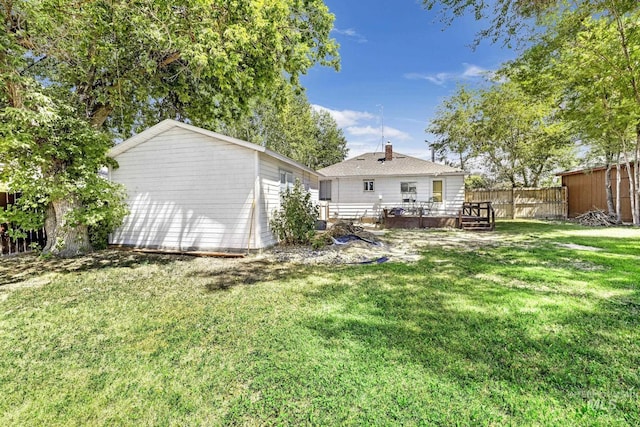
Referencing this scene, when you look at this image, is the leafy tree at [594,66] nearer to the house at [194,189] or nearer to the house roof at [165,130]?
the house roof at [165,130]

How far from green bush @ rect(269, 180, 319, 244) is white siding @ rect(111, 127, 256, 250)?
1.22 m

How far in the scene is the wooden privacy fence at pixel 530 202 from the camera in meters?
16.5

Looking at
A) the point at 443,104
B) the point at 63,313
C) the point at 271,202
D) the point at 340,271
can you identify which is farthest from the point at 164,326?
the point at 443,104

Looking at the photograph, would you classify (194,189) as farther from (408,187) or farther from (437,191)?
(437,191)

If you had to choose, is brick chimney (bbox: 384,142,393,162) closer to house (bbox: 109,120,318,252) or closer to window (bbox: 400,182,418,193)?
window (bbox: 400,182,418,193)

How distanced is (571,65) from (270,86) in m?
9.05

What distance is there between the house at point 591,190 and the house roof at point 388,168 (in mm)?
7271

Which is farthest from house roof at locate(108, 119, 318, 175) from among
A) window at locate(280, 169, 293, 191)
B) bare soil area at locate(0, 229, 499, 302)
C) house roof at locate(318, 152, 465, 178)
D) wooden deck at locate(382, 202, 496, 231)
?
house roof at locate(318, 152, 465, 178)

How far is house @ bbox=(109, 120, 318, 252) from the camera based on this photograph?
24.2ft

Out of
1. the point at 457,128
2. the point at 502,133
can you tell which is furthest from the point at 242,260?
the point at 457,128

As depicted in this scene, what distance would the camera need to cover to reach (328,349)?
2.62 meters

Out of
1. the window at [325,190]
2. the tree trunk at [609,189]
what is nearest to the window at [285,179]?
the window at [325,190]

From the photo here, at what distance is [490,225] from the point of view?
38.8ft

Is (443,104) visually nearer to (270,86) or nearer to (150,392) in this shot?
(270,86)
